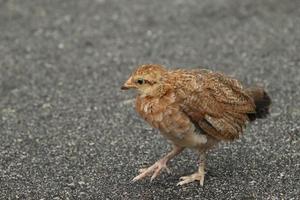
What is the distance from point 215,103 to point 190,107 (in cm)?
27

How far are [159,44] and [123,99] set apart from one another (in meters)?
1.91

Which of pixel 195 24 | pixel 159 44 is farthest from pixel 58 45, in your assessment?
pixel 195 24

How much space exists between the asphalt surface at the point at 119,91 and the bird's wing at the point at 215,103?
0.52m

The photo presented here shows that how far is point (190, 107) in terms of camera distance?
5035 millimetres

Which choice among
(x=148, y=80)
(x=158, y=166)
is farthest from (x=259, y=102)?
(x=148, y=80)

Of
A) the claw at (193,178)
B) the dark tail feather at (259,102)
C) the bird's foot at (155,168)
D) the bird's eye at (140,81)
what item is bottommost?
the claw at (193,178)

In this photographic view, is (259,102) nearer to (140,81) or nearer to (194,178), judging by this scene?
(194,178)

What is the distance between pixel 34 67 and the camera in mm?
8344

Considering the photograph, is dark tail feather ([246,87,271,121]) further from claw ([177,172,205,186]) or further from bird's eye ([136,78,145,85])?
bird's eye ([136,78,145,85])

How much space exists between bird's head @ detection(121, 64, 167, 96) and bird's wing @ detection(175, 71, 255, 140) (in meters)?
0.16

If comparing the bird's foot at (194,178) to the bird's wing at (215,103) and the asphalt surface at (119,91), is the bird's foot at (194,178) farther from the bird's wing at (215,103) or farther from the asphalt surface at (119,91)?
the bird's wing at (215,103)

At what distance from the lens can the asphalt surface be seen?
5.44 m

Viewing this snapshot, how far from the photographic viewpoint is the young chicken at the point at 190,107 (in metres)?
4.95

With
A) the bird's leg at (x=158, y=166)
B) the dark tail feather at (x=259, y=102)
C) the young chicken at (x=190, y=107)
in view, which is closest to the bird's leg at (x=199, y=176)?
the young chicken at (x=190, y=107)
